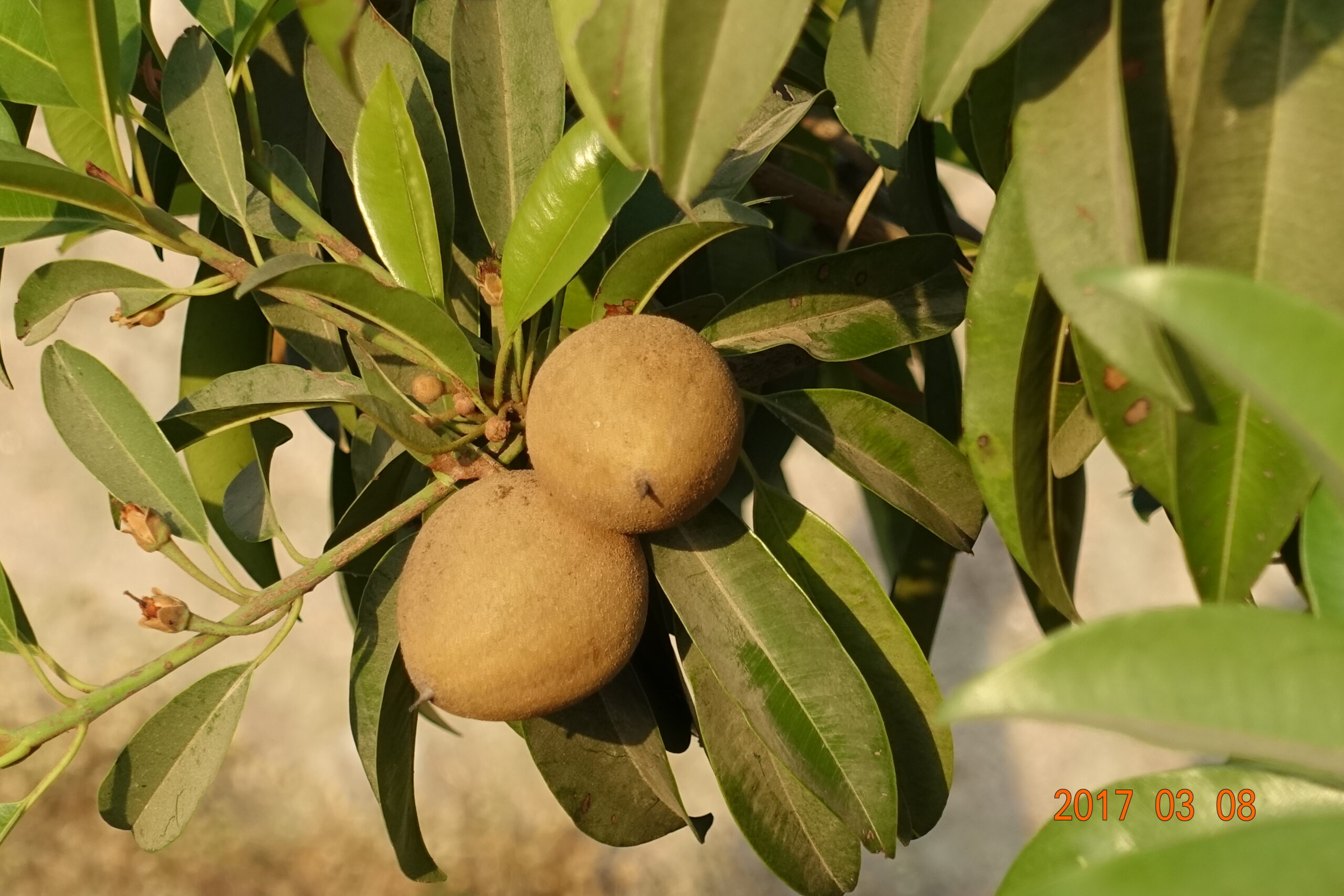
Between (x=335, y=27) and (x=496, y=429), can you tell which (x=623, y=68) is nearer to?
(x=335, y=27)

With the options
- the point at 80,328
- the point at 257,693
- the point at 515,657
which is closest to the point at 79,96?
the point at 515,657

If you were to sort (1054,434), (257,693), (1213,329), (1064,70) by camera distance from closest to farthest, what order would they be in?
(1213,329), (1064,70), (1054,434), (257,693)

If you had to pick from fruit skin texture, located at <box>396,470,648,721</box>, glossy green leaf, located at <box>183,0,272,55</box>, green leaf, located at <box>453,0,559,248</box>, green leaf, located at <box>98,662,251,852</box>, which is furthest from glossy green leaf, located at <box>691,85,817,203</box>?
green leaf, located at <box>98,662,251,852</box>

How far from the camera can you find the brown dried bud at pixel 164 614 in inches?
23.4

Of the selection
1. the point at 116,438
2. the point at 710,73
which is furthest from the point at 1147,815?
the point at 116,438

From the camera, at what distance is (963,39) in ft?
1.37

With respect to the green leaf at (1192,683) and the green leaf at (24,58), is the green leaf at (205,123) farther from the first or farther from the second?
the green leaf at (1192,683)

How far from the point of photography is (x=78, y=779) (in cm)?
231

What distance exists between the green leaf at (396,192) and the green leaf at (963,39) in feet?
1.05

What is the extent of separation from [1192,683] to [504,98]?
1.69 feet

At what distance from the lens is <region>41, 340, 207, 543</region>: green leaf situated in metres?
0.66

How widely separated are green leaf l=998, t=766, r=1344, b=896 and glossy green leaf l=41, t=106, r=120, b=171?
0.74 m

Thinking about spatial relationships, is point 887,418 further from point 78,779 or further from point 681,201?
point 78,779

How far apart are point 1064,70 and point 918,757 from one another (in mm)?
428
